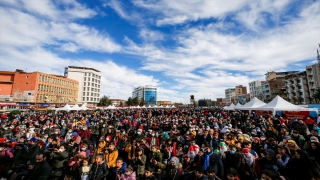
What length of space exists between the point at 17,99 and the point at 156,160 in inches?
2232

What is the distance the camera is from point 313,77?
170 feet

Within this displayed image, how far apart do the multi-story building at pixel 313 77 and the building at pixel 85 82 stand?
88.5 metres

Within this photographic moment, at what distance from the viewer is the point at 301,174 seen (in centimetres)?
364

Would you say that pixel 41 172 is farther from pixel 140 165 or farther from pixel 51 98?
pixel 51 98

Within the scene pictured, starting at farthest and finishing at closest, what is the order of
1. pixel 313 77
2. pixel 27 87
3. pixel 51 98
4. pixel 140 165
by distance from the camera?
pixel 51 98
pixel 313 77
pixel 27 87
pixel 140 165

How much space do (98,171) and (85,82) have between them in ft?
276

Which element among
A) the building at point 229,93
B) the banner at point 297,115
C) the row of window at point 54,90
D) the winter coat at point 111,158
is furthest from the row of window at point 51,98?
the building at point 229,93

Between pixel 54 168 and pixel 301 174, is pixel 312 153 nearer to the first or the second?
pixel 301 174

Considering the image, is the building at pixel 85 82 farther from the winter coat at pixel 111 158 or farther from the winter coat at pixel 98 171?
the winter coat at pixel 98 171

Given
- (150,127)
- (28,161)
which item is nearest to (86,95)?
(150,127)

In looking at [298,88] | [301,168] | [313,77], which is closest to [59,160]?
[301,168]

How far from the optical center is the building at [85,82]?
79.2 m

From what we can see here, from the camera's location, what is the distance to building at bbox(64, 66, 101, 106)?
3118 inches

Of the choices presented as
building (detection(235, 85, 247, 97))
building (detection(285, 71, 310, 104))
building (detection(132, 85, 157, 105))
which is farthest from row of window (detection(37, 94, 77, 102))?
building (detection(235, 85, 247, 97))
